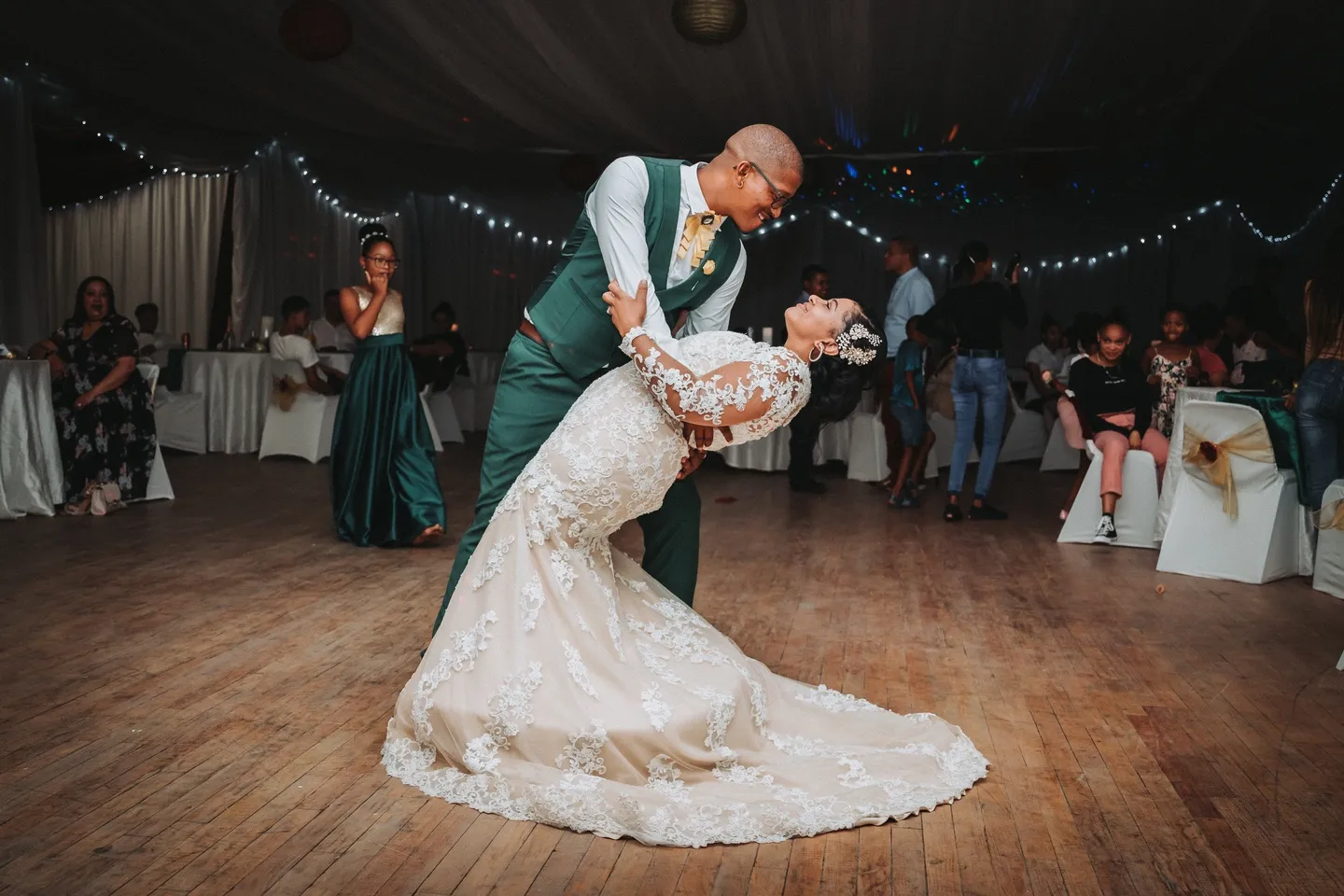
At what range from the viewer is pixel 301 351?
7.87 meters

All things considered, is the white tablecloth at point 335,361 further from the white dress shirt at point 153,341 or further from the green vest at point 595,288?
the green vest at point 595,288

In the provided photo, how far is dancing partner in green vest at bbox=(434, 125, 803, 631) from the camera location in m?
2.41

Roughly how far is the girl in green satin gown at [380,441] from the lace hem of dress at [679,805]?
107 inches

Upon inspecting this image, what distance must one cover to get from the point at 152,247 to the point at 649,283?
34.3ft

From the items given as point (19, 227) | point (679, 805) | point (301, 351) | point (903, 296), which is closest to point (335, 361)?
point (301, 351)

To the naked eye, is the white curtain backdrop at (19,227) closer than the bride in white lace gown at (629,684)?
No

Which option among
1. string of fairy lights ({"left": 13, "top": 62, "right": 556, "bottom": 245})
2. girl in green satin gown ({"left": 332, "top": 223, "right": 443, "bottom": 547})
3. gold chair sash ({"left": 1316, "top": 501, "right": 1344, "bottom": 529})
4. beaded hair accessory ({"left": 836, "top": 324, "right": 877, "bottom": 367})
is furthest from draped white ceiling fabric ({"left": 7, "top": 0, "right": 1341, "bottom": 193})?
beaded hair accessory ({"left": 836, "top": 324, "right": 877, "bottom": 367})

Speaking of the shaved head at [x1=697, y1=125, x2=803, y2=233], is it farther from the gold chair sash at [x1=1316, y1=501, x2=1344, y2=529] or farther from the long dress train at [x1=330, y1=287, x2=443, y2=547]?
the long dress train at [x1=330, y1=287, x2=443, y2=547]

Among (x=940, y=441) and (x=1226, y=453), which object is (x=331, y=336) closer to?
(x=940, y=441)

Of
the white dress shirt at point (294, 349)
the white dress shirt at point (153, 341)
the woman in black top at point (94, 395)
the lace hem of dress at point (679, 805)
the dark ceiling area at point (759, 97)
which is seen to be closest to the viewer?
the lace hem of dress at point (679, 805)

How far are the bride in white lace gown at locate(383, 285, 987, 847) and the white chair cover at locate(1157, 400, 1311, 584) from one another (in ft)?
8.66

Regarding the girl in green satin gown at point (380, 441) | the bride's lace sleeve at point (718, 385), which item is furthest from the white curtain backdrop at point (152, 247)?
the bride's lace sleeve at point (718, 385)

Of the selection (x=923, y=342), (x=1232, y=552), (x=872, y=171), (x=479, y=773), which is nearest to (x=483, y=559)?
(x=479, y=773)

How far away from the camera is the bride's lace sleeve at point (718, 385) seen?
2.23 m
